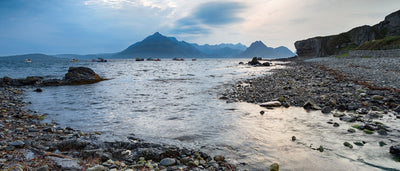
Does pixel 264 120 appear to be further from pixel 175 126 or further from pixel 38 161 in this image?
pixel 38 161

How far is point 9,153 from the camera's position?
4926 mm

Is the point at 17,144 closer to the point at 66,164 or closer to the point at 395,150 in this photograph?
the point at 66,164

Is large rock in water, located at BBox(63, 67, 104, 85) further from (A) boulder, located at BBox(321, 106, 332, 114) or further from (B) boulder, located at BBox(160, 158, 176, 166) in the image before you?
(A) boulder, located at BBox(321, 106, 332, 114)

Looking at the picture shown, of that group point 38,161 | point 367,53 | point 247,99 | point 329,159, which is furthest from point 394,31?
point 38,161

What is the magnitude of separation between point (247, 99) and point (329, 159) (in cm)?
787

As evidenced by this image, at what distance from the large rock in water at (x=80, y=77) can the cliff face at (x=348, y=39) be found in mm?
116048

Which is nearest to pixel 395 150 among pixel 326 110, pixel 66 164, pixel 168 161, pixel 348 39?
pixel 326 110

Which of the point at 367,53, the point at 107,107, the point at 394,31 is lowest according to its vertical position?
the point at 107,107

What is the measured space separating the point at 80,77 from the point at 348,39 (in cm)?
12759

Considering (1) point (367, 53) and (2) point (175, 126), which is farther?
(1) point (367, 53)

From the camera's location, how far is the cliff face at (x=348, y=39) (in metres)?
90.5

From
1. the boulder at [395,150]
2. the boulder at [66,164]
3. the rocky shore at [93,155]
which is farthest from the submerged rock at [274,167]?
the boulder at [66,164]

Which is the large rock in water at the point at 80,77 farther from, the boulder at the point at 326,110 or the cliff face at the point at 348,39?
the cliff face at the point at 348,39

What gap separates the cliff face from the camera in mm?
90500
